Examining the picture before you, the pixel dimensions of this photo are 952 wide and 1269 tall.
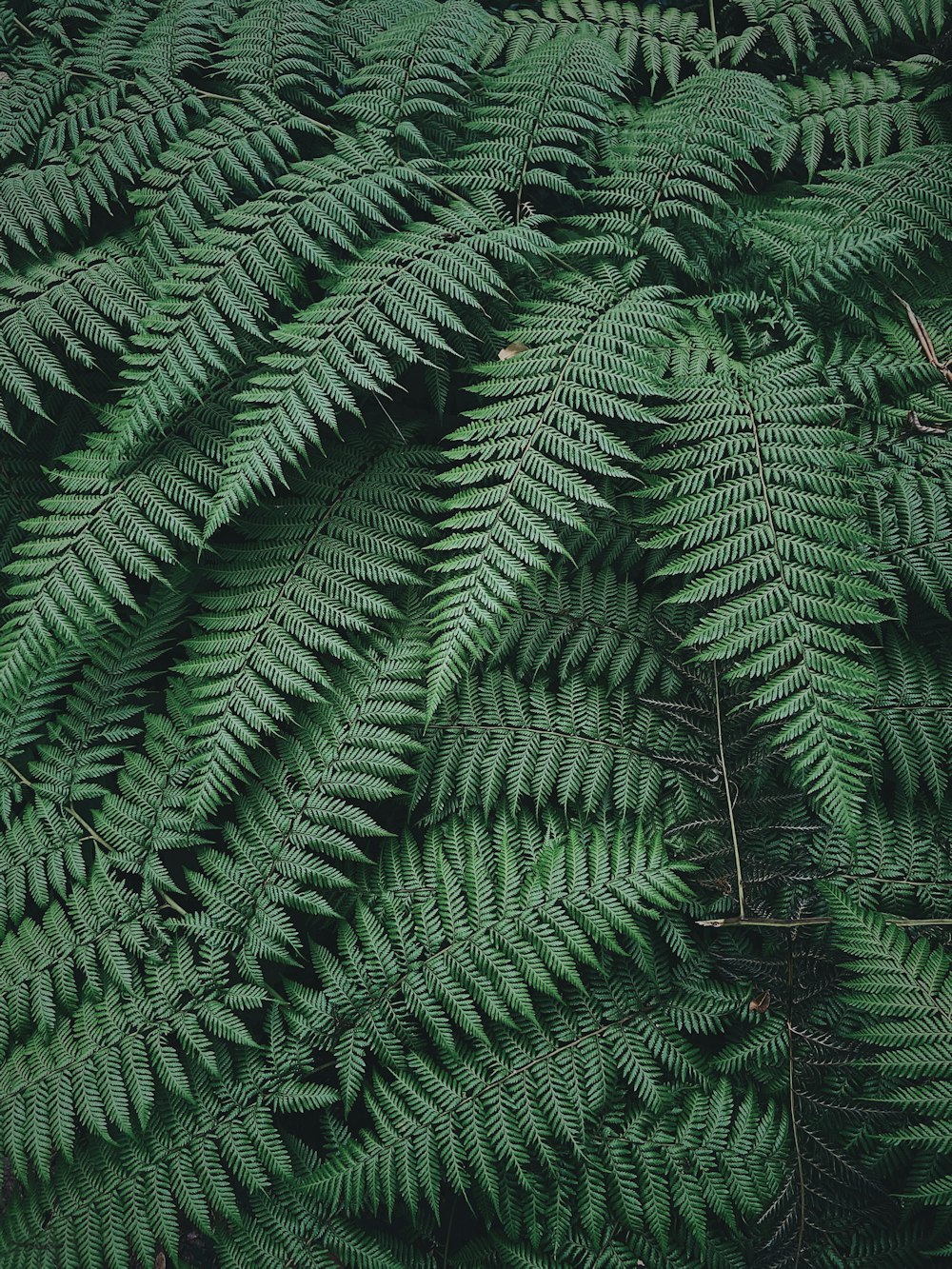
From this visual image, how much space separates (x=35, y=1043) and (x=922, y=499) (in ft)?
10.3

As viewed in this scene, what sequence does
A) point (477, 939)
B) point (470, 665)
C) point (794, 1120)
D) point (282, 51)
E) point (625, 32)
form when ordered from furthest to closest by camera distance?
point (625, 32), point (282, 51), point (470, 665), point (477, 939), point (794, 1120)

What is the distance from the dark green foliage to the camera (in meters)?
2.16

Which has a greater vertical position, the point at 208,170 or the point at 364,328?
the point at 208,170

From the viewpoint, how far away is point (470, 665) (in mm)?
2498

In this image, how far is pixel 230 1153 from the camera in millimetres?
2193

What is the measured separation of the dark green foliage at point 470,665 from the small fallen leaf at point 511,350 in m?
0.06

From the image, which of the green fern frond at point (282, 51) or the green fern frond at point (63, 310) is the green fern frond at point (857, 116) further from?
the green fern frond at point (63, 310)

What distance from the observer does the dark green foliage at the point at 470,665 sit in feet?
7.09

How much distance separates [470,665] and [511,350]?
1.06 m

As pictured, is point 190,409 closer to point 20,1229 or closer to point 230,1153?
point 230,1153

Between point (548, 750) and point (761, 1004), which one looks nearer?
point (761, 1004)

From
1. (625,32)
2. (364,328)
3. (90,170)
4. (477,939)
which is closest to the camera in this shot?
(477,939)

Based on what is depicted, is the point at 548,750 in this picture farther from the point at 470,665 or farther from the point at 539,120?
the point at 539,120

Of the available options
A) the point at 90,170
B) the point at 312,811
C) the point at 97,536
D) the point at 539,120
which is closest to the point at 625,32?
the point at 539,120
